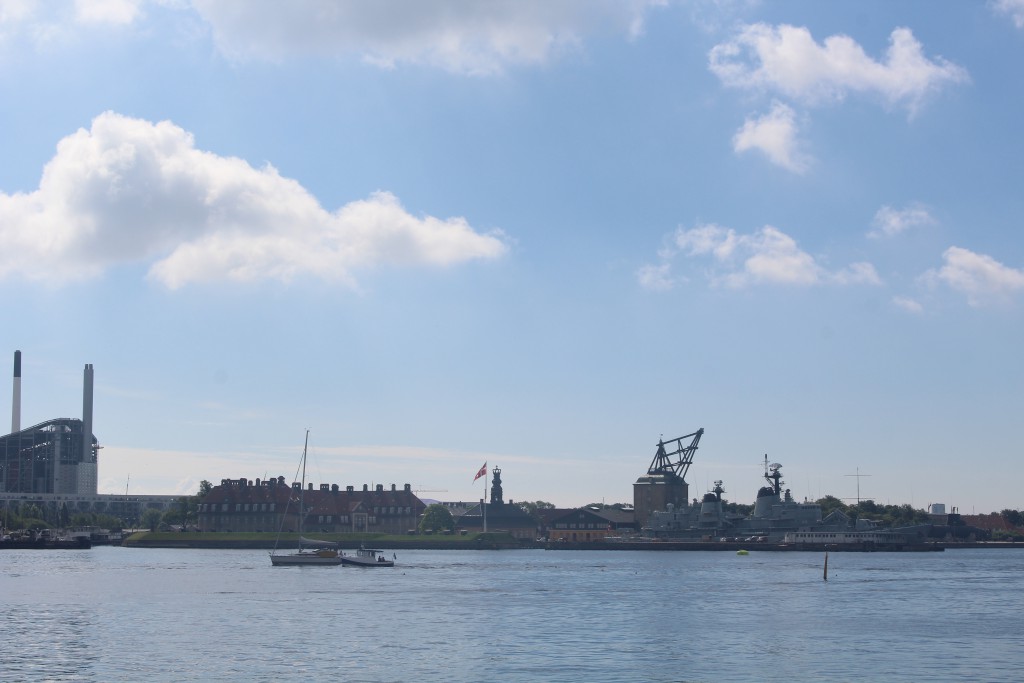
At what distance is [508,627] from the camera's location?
51.8 m

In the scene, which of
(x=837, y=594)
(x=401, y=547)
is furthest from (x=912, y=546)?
(x=837, y=594)

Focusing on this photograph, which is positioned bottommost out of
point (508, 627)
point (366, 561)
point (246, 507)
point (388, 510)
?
point (366, 561)

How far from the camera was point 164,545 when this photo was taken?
164625 mm

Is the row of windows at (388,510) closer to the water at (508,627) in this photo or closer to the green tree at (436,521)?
the green tree at (436,521)

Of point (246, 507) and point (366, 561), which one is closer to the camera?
point (366, 561)

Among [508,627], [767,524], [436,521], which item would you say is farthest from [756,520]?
[508,627]

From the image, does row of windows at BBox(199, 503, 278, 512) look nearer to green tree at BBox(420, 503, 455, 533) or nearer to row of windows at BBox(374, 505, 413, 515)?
row of windows at BBox(374, 505, 413, 515)

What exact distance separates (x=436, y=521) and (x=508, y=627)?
12867 cm

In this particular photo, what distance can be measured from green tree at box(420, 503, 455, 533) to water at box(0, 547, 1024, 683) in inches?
3390

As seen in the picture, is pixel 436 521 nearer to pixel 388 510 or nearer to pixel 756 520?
pixel 388 510

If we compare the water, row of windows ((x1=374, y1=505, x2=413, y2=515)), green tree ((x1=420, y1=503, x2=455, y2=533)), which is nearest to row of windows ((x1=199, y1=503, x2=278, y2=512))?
row of windows ((x1=374, y1=505, x2=413, y2=515))

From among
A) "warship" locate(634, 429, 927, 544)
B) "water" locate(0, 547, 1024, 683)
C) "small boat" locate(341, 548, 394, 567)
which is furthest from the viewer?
"warship" locate(634, 429, 927, 544)

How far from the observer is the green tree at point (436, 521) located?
178 metres

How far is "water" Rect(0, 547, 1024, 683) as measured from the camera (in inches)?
1548
